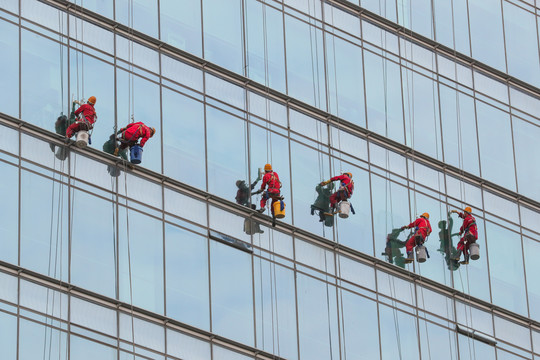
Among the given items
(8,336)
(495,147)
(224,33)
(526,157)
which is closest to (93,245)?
(8,336)

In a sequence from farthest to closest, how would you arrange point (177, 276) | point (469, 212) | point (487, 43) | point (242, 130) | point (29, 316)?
point (487, 43)
point (469, 212)
point (242, 130)
point (177, 276)
point (29, 316)

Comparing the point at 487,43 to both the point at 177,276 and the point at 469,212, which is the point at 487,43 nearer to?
the point at 469,212

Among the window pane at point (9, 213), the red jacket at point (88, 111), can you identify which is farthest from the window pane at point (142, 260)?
the window pane at point (9, 213)

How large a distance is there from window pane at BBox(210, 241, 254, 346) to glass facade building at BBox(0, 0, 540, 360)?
0.19ft

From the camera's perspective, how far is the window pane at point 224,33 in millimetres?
50250

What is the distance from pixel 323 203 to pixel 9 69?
31.7 feet

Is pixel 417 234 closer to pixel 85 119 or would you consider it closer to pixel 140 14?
pixel 140 14

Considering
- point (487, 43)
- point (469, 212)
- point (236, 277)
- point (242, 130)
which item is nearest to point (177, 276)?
point (236, 277)

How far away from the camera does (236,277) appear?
47188mm

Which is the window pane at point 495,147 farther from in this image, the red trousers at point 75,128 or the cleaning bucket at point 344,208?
the red trousers at point 75,128

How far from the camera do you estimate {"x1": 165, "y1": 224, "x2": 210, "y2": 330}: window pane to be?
45812mm

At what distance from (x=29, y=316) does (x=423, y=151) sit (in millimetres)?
15047

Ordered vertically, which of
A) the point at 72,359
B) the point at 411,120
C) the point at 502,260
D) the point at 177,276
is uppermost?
the point at 411,120

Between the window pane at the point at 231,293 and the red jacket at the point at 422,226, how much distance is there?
580 cm
